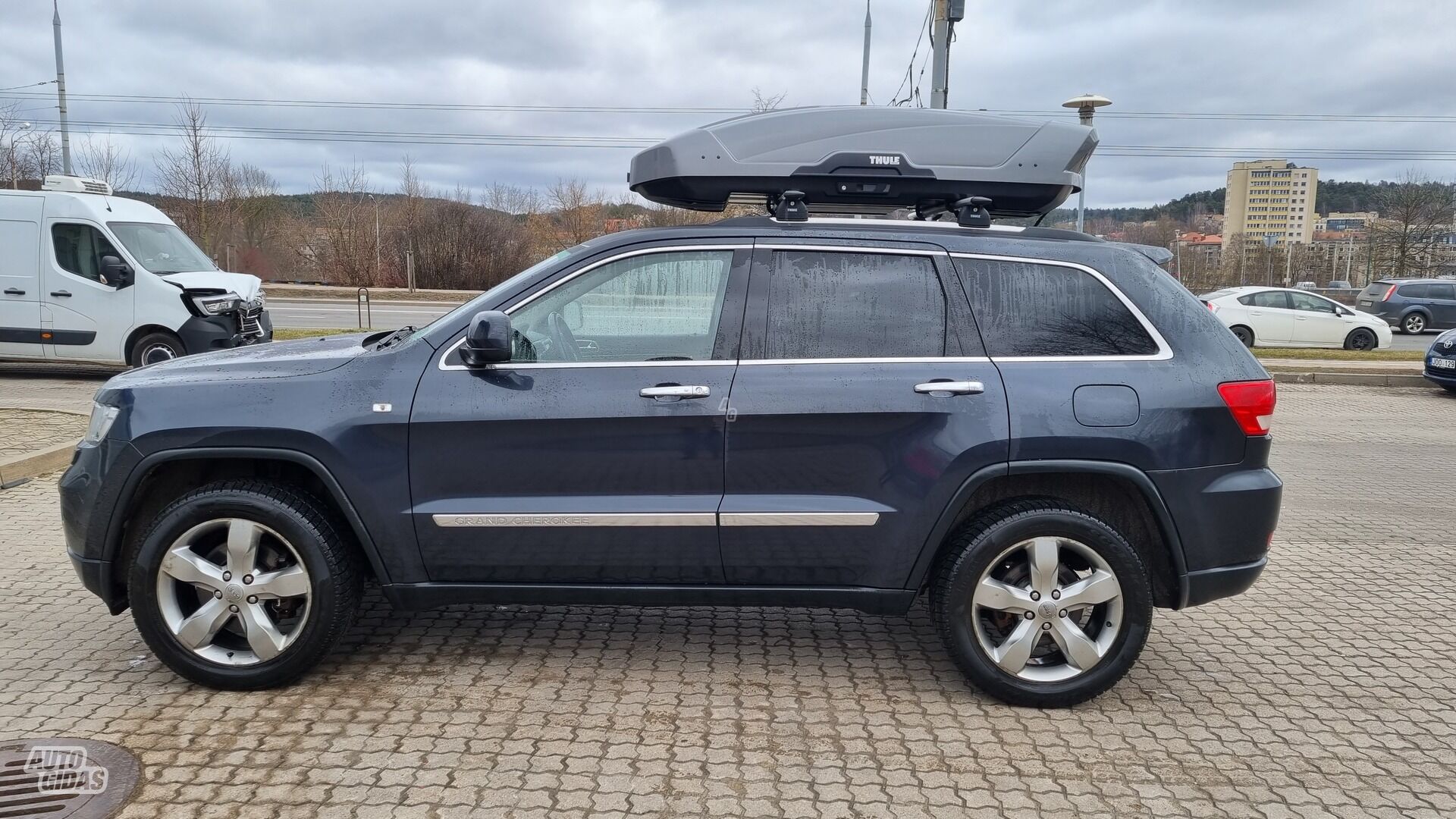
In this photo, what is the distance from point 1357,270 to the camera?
62.9m

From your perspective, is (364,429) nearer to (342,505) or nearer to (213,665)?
(342,505)

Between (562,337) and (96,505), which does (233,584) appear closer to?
(96,505)

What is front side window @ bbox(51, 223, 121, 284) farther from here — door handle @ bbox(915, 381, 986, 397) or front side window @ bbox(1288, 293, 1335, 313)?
front side window @ bbox(1288, 293, 1335, 313)

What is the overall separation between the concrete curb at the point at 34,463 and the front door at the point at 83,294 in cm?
479

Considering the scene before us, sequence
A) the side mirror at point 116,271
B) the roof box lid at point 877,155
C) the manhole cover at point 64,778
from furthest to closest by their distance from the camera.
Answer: the side mirror at point 116,271
the roof box lid at point 877,155
the manhole cover at point 64,778

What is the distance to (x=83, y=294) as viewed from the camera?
1206 cm

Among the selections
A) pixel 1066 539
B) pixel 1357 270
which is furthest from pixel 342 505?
pixel 1357 270

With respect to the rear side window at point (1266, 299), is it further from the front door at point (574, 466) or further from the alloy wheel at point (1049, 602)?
the front door at point (574, 466)

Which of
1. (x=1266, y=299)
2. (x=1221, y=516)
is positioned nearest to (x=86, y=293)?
(x=1221, y=516)

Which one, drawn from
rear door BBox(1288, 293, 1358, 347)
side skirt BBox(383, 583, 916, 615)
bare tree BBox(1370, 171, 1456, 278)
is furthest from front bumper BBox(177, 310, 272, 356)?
bare tree BBox(1370, 171, 1456, 278)

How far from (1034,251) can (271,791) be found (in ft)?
10.6

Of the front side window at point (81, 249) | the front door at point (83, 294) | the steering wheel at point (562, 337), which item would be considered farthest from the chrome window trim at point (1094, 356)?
the front side window at point (81, 249)

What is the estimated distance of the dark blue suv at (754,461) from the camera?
3.66m

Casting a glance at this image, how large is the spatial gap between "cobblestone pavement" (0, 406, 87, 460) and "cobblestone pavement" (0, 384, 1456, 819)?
126 inches
